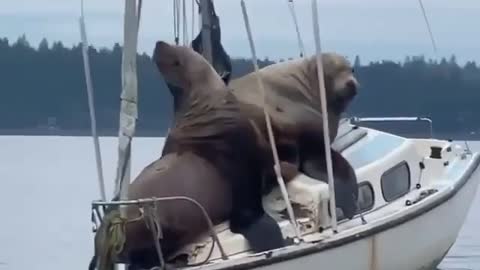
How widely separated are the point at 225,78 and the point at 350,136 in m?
3.46

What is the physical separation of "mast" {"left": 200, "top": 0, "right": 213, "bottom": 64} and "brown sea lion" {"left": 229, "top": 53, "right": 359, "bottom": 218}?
42 cm

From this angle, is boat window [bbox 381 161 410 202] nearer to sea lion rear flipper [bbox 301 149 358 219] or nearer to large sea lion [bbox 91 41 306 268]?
sea lion rear flipper [bbox 301 149 358 219]

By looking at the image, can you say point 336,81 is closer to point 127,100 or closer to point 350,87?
point 350,87

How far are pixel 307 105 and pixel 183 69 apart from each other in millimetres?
2042

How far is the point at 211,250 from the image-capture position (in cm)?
1602

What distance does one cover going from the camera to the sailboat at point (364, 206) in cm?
1541

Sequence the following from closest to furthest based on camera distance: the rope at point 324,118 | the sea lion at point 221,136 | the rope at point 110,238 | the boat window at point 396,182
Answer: the rope at point 110,238
the rope at point 324,118
the sea lion at point 221,136
the boat window at point 396,182

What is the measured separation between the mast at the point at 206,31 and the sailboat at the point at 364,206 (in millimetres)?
10

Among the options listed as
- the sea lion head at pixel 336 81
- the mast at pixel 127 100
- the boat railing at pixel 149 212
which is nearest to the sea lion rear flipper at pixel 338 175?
the sea lion head at pixel 336 81

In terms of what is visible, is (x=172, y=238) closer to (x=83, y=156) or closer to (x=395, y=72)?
(x=395, y=72)

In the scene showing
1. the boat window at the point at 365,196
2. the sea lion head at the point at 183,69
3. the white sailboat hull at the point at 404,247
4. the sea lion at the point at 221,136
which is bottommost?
the white sailboat hull at the point at 404,247

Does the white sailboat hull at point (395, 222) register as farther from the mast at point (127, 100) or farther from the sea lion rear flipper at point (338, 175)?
the mast at point (127, 100)

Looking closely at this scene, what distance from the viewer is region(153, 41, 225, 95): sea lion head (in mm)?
16938

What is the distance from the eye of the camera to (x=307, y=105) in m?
18.7
